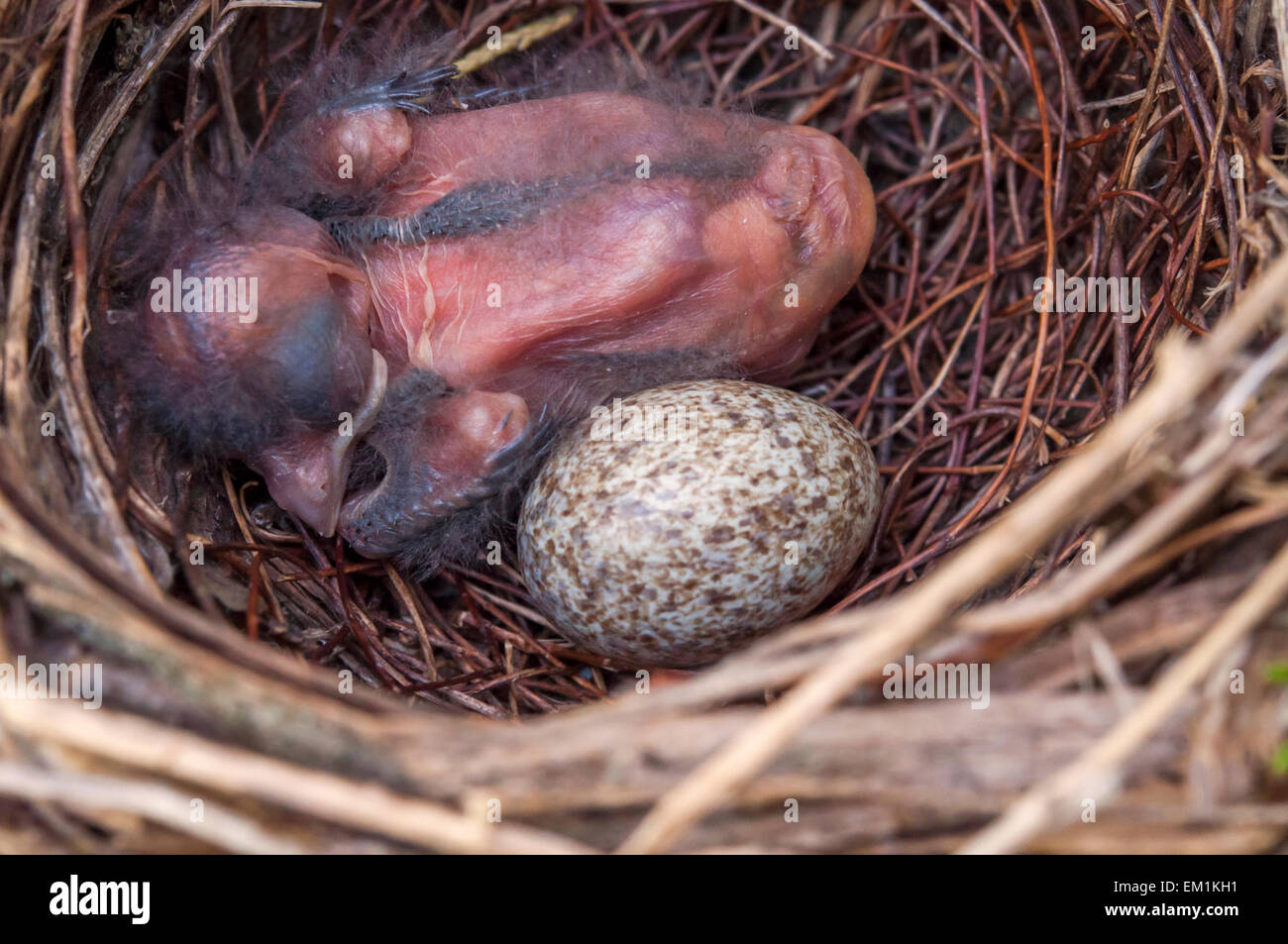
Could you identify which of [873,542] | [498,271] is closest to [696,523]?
[873,542]

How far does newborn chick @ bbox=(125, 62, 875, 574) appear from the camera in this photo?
5.42ft

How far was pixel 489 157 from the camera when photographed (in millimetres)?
1757

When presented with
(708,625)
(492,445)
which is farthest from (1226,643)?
(492,445)

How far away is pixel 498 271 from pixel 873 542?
809 millimetres

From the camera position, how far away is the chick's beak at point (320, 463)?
166cm

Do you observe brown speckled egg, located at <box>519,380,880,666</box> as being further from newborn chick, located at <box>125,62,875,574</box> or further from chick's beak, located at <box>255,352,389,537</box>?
Result: chick's beak, located at <box>255,352,389,537</box>

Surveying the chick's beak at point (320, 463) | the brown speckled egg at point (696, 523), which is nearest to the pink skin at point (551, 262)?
the chick's beak at point (320, 463)

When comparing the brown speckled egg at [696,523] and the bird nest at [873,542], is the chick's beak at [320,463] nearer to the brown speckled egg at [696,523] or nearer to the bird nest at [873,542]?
the bird nest at [873,542]

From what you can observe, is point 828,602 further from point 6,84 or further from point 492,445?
point 6,84

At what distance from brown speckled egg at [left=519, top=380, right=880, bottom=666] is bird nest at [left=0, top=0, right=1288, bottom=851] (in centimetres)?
12

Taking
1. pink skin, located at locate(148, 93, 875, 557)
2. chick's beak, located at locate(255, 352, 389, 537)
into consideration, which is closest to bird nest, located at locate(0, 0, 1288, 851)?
chick's beak, located at locate(255, 352, 389, 537)

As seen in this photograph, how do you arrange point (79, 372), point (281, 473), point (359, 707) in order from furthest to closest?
point (281, 473) < point (79, 372) < point (359, 707)

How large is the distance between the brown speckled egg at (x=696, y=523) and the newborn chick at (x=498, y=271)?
15cm

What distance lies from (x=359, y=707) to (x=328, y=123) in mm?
1119
